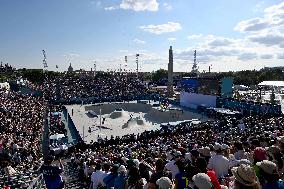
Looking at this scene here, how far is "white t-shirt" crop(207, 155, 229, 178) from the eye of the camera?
6957mm

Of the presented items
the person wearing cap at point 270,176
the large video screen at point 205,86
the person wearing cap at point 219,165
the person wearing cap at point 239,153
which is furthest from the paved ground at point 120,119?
the person wearing cap at point 270,176

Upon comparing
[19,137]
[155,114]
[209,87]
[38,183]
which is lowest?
[155,114]

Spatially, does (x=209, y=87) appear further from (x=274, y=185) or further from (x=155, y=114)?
(x=274, y=185)

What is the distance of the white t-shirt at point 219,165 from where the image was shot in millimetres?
6957

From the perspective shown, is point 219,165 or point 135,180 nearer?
point 135,180

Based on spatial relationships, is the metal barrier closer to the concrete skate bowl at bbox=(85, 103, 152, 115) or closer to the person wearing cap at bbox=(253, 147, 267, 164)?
the person wearing cap at bbox=(253, 147, 267, 164)

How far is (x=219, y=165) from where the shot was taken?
22.8 feet

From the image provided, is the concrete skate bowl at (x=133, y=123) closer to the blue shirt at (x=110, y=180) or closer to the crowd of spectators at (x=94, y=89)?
the crowd of spectators at (x=94, y=89)

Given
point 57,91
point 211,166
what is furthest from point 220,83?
point 211,166

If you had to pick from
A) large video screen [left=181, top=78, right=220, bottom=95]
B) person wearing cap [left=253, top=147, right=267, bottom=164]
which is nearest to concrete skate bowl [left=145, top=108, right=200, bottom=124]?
large video screen [left=181, top=78, right=220, bottom=95]

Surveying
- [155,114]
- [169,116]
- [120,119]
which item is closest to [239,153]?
[120,119]

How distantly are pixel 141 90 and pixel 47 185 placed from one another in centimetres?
7101

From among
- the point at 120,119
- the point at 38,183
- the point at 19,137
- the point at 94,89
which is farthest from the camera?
the point at 94,89

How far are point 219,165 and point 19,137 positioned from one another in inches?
920
